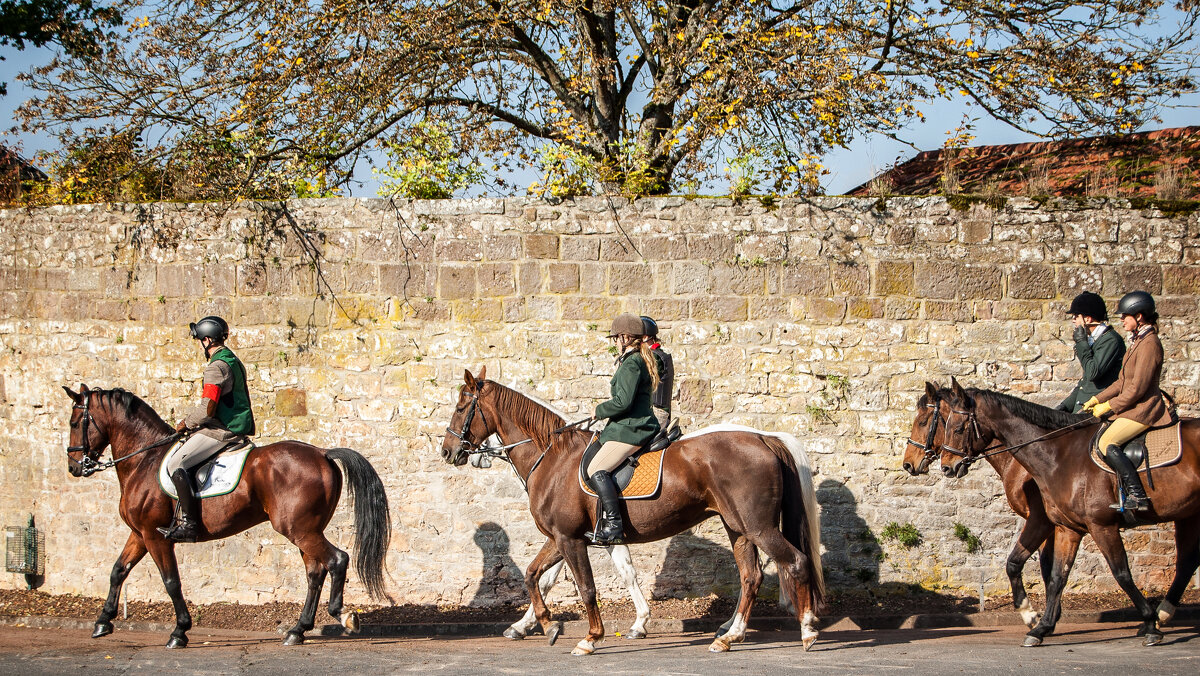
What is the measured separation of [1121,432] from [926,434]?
4.42ft

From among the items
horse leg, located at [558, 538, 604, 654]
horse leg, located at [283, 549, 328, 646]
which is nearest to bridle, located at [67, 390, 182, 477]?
horse leg, located at [283, 549, 328, 646]

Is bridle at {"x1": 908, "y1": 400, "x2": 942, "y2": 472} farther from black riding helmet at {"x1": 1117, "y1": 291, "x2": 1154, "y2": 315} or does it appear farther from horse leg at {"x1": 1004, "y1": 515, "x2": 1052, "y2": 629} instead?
black riding helmet at {"x1": 1117, "y1": 291, "x2": 1154, "y2": 315}

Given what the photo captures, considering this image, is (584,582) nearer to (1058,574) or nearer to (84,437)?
(1058,574)

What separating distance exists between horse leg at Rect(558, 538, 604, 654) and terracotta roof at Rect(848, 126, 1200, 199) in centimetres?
466

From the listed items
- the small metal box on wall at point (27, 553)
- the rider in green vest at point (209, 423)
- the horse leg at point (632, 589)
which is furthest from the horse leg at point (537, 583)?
the small metal box on wall at point (27, 553)

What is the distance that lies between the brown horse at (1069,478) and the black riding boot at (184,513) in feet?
19.3

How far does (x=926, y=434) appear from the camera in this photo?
771 centimetres

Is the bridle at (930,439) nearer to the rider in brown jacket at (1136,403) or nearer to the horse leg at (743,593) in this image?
the rider in brown jacket at (1136,403)

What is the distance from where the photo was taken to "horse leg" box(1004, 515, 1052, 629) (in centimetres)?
789

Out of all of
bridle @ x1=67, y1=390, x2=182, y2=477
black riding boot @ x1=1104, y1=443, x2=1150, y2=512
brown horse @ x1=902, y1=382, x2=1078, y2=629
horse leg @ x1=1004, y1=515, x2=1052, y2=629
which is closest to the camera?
black riding boot @ x1=1104, y1=443, x2=1150, y2=512

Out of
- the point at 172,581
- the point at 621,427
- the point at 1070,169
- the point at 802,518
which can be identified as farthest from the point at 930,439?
the point at 172,581

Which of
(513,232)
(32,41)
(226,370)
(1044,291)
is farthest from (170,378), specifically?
(32,41)

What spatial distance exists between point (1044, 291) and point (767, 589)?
148 inches

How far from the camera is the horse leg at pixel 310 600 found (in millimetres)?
7840
